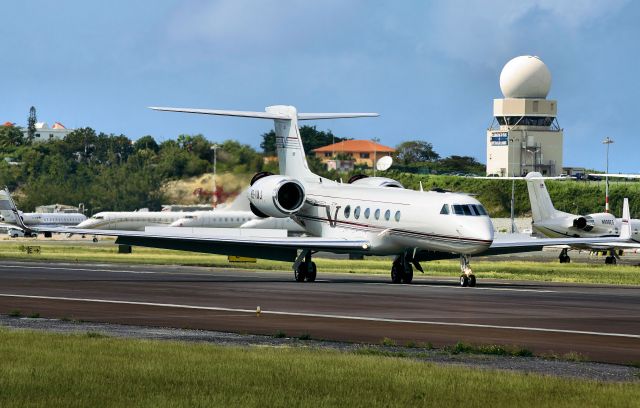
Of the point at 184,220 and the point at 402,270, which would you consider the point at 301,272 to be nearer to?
the point at 402,270

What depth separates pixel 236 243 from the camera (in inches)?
1638

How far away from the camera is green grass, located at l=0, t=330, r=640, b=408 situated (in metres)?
13.5

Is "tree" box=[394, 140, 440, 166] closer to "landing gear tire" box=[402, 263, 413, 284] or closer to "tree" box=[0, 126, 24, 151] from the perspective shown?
"tree" box=[0, 126, 24, 151]

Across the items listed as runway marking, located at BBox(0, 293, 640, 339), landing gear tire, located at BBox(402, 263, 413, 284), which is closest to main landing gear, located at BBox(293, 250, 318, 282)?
landing gear tire, located at BBox(402, 263, 413, 284)

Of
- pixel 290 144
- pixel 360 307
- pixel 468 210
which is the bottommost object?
pixel 360 307

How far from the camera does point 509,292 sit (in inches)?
1449

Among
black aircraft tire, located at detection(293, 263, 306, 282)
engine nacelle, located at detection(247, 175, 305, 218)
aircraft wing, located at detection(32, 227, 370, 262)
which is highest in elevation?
engine nacelle, located at detection(247, 175, 305, 218)

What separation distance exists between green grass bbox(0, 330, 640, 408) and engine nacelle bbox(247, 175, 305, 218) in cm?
2603

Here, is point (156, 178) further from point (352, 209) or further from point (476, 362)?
point (476, 362)

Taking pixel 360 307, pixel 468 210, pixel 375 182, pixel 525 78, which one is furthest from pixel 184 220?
pixel 360 307

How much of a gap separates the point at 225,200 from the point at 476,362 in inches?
2398

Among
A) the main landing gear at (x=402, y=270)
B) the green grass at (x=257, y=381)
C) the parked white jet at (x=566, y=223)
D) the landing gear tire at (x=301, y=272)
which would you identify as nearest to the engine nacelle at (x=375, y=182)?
the main landing gear at (x=402, y=270)

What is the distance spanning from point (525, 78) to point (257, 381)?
127626 millimetres

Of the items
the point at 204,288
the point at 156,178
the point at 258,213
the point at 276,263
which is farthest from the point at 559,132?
the point at 204,288
